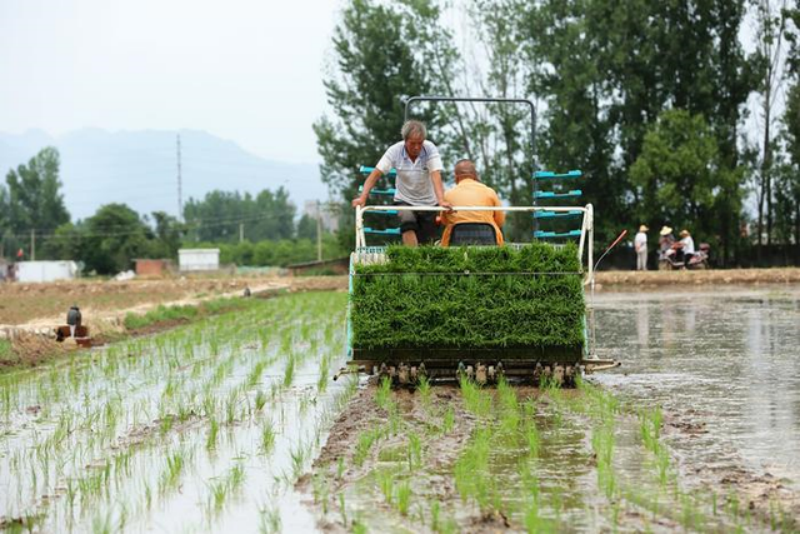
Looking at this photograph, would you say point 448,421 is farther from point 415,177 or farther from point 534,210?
point 415,177

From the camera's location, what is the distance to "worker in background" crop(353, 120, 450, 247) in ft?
31.3

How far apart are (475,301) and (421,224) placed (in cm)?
171

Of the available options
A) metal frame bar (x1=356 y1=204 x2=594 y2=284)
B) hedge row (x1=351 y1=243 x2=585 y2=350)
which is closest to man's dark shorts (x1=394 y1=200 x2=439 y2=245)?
metal frame bar (x1=356 y1=204 x2=594 y2=284)

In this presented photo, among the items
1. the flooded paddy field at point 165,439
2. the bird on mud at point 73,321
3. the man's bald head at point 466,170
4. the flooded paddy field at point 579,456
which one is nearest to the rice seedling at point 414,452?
the flooded paddy field at point 579,456

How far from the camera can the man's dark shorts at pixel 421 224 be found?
9883 mm

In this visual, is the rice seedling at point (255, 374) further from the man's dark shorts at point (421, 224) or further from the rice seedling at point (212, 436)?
the rice seedling at point (212, 436)

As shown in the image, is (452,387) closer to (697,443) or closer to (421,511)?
(697,443)

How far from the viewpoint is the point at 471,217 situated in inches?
372

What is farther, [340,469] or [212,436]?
[212,436]

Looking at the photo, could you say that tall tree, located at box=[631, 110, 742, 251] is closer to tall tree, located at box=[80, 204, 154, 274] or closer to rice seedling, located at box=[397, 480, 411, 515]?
rice seedling, located at box=[397, 480, 411, 515]

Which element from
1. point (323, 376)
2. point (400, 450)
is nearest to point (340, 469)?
point (400, 450)

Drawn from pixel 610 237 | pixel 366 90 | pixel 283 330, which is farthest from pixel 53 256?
pixel 283 330

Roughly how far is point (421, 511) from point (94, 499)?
159 cm

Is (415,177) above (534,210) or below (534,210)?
above
